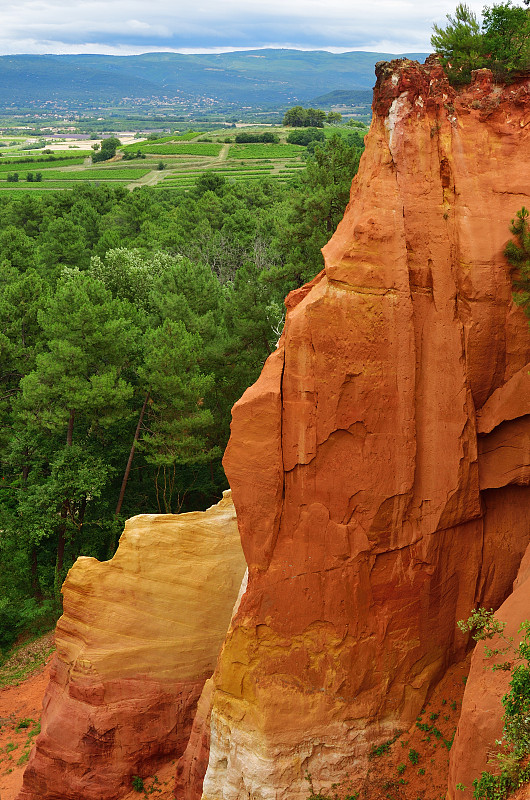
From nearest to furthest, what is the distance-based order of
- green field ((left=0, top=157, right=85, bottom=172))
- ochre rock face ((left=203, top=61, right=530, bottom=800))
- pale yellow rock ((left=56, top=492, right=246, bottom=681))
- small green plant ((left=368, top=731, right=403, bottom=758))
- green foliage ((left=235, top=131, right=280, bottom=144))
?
ochre rock face ((left=203, top=61, right=530, bottom=800)), small green plant ((left=368, top=731, right=403, bottom=758)), pale yellow rock ((left=56, top=492, right=246, bottom=681)), green field ((left=0, top=157, right=85, bottom=172)), green foliage ((left=235, top=131, right=280, bottom=144))

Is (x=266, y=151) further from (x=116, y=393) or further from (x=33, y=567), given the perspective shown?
(x=33, y=567)

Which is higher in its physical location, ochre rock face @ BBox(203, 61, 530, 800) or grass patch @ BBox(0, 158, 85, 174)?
grass patch @ BBox(0, 158, 85, 174)

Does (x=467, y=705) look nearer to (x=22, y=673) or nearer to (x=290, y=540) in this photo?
(x=290, y=540)

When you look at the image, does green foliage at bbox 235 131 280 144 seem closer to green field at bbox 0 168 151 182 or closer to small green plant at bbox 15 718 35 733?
green field at bbox 0 168 151 182

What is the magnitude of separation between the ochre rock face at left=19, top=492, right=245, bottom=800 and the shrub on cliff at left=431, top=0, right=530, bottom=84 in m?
12.8

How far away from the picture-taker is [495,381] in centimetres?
1444

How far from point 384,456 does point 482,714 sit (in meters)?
5.10

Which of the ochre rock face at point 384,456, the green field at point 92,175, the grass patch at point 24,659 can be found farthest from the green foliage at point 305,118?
the ochre rock face at point 384,456

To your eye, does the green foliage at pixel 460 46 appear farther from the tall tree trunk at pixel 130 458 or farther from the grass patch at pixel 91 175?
the grass patch at pixel 91 175

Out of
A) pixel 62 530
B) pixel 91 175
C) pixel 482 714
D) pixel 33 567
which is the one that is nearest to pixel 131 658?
pixel 482 714

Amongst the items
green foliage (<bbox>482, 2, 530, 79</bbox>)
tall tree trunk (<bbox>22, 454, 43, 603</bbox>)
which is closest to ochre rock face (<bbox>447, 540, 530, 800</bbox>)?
green foliage (<bbox>482, 2, 530, 79</bbox>)

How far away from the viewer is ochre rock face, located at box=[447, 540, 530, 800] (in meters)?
10.3

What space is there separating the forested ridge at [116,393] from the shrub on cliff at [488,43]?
14977 mm

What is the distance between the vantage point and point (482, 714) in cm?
1046
